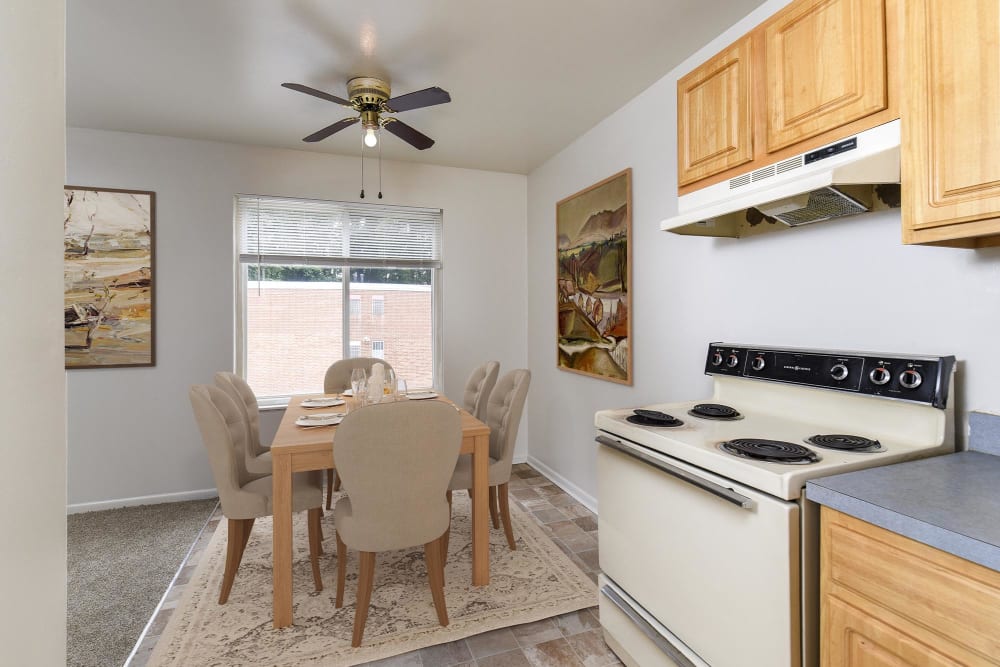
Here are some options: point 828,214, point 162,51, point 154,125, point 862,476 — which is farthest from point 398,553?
point 154,125

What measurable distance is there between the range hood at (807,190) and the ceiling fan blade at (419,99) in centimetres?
120

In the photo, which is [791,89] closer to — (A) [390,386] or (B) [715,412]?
(B) [715,412]

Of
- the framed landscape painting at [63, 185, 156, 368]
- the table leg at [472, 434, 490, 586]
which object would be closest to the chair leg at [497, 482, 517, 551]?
the table leg at [472, 434, 490, 586]

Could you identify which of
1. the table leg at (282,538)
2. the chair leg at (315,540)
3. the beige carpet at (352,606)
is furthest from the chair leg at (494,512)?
the table leg at (282,538)

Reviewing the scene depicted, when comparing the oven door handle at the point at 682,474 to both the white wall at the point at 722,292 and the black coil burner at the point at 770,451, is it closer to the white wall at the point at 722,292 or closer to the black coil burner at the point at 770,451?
the black coil burner at the point at 770,451

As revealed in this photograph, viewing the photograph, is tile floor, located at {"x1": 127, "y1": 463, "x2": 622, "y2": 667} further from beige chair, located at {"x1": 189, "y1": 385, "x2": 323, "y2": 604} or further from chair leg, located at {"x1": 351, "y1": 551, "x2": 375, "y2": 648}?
beige chair, located at {"x1": 189, "y1": 385, "x2": 323, "y2": 604}

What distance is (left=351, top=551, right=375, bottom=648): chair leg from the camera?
1.90 m

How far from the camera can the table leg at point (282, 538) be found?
1.98m

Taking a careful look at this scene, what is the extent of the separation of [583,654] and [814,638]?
0.98 meters

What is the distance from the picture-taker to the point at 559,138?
139 inches

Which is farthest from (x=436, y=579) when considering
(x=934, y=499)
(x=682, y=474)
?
(x=934, y=499)

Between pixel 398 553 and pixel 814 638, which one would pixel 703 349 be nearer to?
pixel 814 638

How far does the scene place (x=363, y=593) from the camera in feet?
6.28

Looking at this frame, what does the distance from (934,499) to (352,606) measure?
7.06ft
